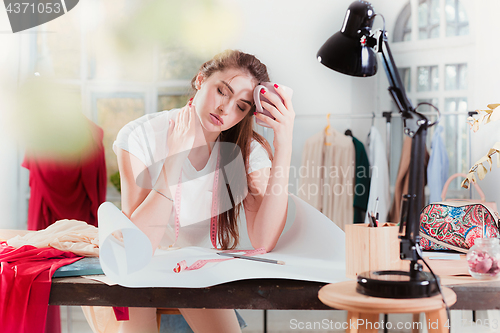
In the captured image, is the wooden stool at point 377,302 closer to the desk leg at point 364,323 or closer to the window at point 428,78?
the desk leg at point 364,323

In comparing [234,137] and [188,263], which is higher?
[234,137]

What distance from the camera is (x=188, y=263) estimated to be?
867 millimetres

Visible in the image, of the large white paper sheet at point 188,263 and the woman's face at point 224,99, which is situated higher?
the woman's face at point 224,99

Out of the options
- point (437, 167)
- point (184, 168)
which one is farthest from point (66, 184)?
point (437, 167)

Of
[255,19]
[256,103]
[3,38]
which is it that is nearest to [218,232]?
[256,103]

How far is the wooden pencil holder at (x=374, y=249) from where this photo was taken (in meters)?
0.71

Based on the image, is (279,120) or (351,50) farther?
(279,120)

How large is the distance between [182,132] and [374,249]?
841mm

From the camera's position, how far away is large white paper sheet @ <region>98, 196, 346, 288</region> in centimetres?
73

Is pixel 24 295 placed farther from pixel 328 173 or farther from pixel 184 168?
pixel 328 173

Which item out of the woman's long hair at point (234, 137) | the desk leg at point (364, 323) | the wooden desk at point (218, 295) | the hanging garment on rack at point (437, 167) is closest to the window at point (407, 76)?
the hanging garment on rack at point (437, 167)

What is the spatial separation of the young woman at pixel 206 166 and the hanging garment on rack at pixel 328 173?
60 cm

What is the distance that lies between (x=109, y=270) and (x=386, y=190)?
1552 millimetres

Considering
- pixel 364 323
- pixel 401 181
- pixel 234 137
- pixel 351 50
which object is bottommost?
pixel 364 323
